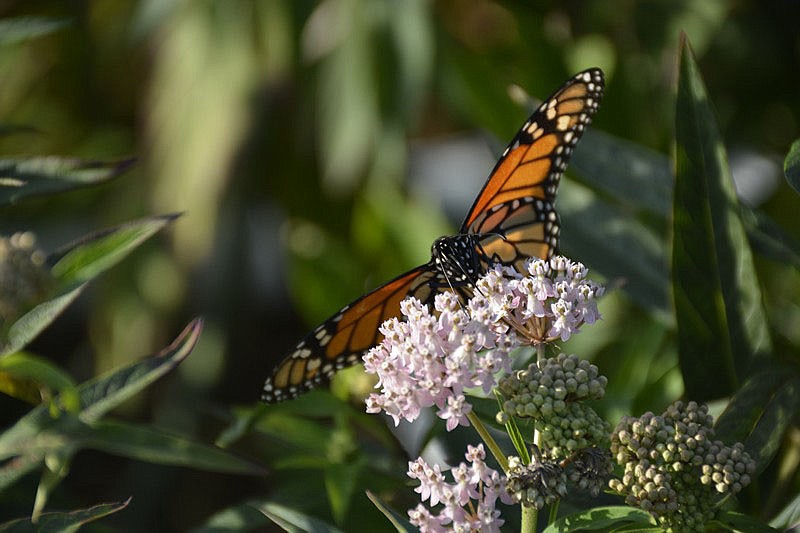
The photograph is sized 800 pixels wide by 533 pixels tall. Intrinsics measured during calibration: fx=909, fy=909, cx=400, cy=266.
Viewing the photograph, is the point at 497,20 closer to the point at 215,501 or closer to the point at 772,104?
the point at 772,104

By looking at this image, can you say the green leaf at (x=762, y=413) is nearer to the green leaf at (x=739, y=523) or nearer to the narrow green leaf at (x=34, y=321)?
the green leaf at (x=739, y=523)

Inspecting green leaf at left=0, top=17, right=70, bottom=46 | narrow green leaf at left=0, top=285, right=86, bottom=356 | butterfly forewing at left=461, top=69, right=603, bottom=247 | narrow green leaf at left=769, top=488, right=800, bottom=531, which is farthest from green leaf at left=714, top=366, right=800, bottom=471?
green leaf at left=0, top=17, right=70, bottom=46

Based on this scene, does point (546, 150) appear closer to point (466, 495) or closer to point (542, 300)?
point (542, 300)

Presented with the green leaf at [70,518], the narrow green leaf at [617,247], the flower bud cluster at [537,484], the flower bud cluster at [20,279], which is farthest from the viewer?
the narrow green leaf at [617,247]

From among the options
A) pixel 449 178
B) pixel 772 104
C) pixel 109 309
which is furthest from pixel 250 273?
pixel 772 104

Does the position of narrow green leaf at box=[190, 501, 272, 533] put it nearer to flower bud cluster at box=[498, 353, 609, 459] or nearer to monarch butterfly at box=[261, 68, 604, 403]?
monarch butterfly at box=[261, 68, 604, 403]

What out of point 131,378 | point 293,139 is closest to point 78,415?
point 131,378

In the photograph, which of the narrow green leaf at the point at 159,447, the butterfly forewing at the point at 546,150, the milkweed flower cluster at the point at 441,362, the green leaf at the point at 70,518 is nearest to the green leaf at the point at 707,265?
the butterfly forewing at the point at 546,150

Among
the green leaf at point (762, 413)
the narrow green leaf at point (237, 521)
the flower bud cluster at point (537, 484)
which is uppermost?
the flower bud cluster at point (537, 484)
